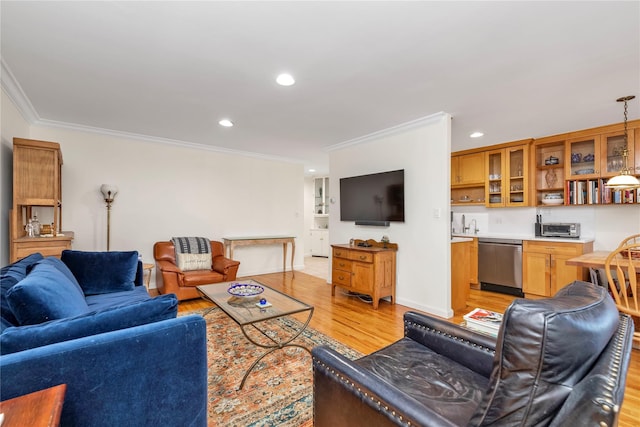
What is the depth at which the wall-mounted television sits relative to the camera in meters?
3.87

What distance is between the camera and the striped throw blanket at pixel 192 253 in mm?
4145

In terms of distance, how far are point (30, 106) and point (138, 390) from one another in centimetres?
378

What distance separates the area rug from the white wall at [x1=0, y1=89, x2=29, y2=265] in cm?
224

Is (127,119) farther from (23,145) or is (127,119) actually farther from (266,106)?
(266,106)

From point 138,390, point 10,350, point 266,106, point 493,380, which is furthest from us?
point 266,106

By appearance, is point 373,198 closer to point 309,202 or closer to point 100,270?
point 100,270

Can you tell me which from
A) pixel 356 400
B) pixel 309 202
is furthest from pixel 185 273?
pixel 309 202

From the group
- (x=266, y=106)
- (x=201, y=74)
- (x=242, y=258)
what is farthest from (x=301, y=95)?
(x=242, y=258)

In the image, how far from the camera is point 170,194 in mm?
4727

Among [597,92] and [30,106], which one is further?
[30,106]

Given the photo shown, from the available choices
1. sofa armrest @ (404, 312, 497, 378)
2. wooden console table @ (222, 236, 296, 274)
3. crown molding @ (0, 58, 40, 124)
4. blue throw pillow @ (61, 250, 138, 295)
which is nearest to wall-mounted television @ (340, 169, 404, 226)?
wooden console table @ (222, 236, 296, 274)

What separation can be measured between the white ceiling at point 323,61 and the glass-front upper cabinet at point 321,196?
475cm

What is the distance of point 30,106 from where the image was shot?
323 centimetres

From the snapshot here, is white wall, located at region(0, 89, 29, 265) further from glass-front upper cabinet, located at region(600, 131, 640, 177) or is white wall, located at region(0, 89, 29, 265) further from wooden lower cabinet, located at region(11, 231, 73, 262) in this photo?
glass-front upper cabinet, located at region(600, 131, 640, 177)
